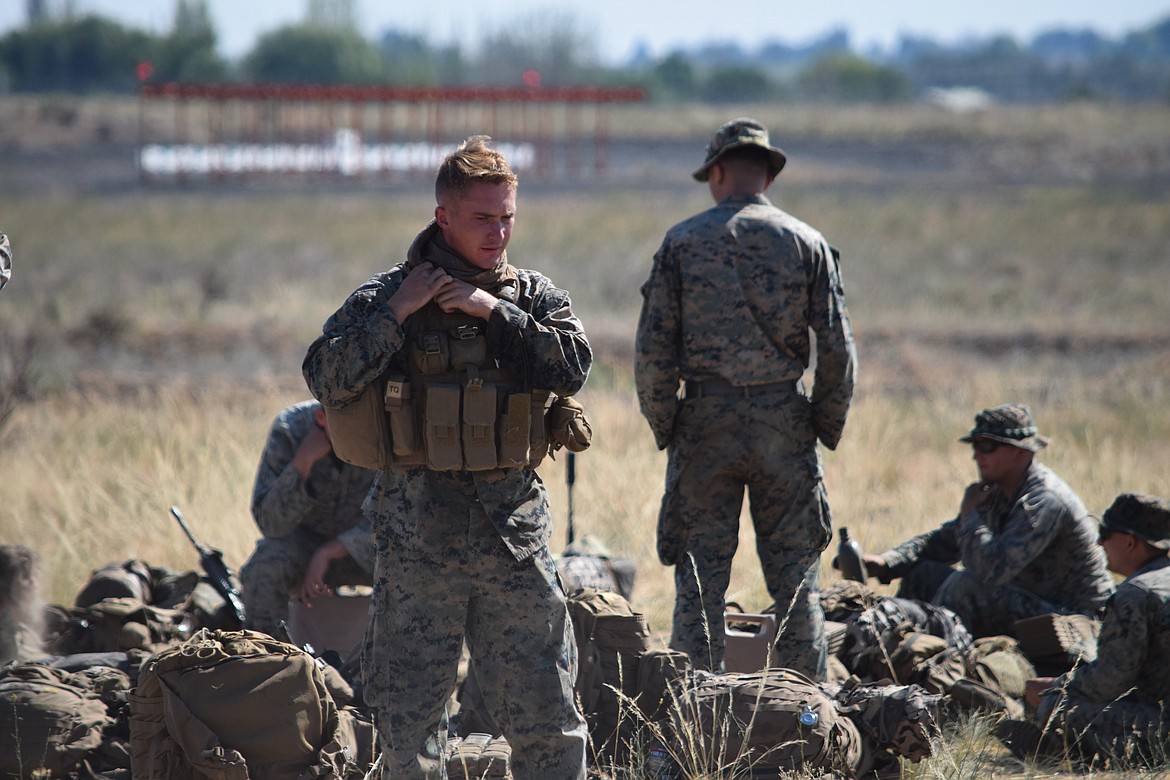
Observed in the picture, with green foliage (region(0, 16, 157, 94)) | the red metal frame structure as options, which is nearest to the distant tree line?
green foliage (region(0, 16, 157, 94))

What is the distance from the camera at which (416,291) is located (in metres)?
3.48

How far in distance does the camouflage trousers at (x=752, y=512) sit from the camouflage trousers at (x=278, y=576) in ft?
4.78

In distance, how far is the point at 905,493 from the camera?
321 inches

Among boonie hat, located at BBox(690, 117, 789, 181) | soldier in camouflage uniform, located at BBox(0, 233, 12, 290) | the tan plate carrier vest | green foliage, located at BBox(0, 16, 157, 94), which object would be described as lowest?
the tan plate carrier vest

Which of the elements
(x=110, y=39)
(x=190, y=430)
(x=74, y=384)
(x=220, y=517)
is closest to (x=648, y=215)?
(x=74, y=384)

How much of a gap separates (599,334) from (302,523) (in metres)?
10.1

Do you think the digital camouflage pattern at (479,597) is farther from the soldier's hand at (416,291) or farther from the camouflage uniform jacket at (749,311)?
the camouflage uniform jacket at (749,311)

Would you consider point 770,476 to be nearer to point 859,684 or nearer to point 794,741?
point 859,684

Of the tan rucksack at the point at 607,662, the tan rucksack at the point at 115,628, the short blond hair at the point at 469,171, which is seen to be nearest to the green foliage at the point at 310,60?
the tan rucksack at the point at 115,628

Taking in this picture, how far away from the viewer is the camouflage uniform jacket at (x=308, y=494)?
5363mm

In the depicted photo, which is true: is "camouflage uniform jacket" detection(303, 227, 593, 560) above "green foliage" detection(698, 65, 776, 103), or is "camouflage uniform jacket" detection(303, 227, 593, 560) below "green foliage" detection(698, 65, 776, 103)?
below

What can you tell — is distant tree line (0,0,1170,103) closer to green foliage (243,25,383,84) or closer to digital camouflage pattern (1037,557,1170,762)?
green foliage (243,25,383,84)

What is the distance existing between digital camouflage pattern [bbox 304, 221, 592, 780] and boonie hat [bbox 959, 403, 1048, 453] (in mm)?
2762

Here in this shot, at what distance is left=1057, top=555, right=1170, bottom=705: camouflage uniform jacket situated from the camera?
4531 millimetres
